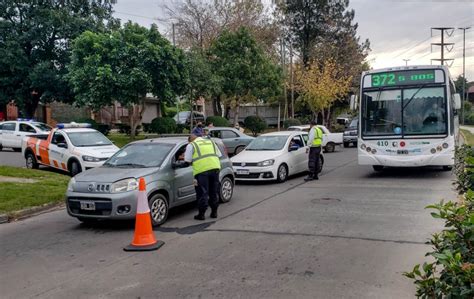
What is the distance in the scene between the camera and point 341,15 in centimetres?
4631

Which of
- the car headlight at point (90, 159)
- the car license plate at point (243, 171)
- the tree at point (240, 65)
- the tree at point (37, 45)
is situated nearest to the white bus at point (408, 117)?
the car license plate at point (243, 171)

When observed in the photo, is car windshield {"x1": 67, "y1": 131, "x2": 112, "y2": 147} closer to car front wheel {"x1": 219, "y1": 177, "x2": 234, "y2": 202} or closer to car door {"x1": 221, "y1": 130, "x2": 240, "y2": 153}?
car front wheel {"x1": 219, "y1": 177, "x2": 234, "y2": 202}

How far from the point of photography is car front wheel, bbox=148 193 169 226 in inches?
317

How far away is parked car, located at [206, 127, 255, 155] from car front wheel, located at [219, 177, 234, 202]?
10345mm

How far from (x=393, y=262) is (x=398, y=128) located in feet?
26.4

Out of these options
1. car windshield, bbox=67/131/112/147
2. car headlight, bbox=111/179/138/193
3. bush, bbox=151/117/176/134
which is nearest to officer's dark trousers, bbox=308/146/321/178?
car windshield, bbox=67/131/112/147

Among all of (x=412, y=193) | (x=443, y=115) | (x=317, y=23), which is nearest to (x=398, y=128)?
(x=443, y=115)

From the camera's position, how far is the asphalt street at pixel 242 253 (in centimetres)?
507

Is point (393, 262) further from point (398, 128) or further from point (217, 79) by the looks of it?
point (217, 79)

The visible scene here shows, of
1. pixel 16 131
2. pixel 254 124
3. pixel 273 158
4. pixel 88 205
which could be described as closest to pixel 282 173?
pixel 273 158

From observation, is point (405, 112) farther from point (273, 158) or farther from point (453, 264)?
point (453, 264)

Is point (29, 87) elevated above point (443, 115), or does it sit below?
above

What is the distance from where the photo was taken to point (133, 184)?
7.90 meters

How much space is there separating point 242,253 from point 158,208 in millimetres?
2457
